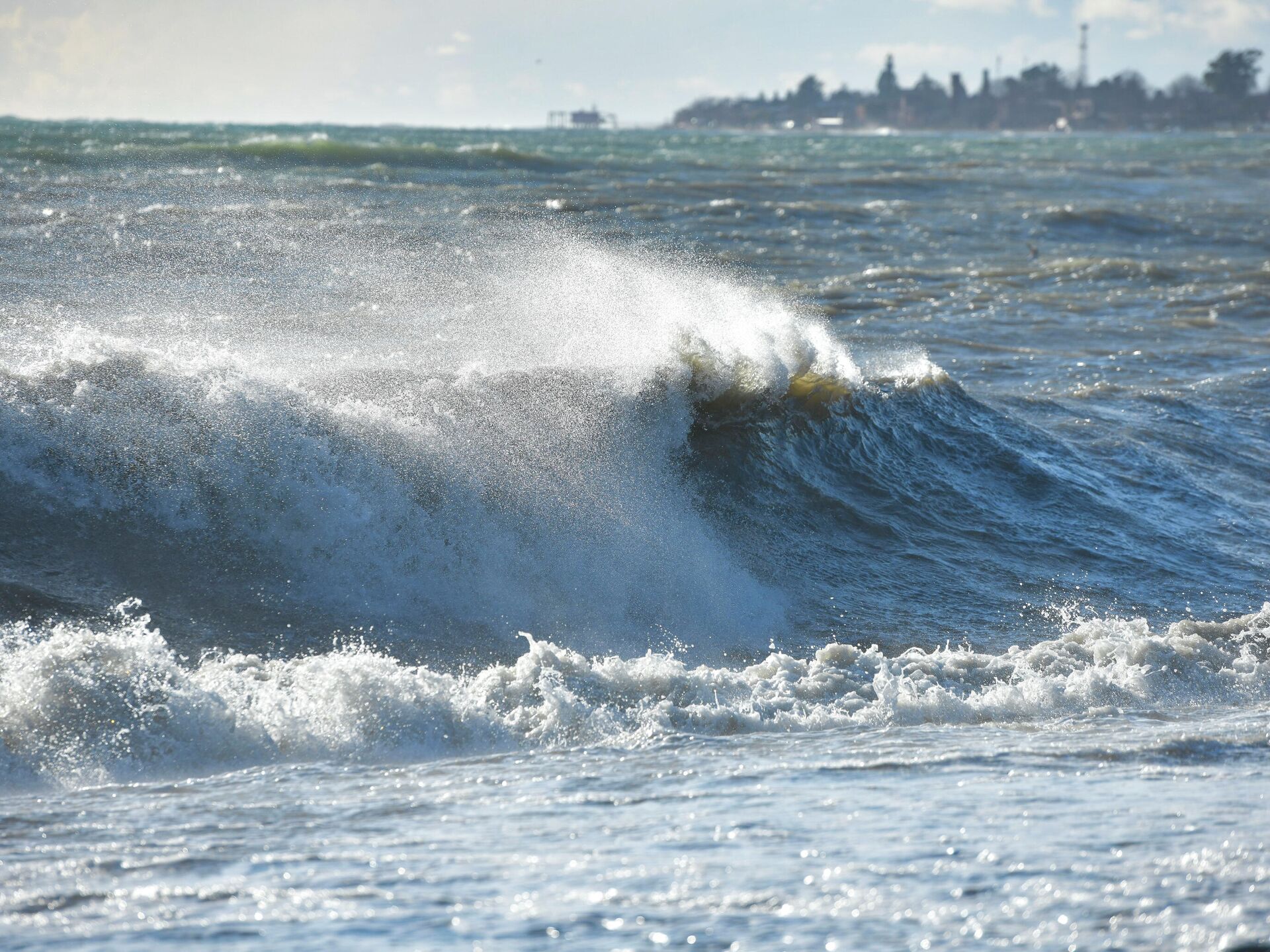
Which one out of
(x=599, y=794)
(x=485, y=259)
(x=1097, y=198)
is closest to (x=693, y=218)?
(x=485, y=259)

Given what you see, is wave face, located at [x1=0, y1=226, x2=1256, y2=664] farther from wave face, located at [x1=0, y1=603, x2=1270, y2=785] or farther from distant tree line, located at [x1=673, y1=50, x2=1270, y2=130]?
distant tree line, located at [x1=673, y1=50, x2=1270, y2=130]

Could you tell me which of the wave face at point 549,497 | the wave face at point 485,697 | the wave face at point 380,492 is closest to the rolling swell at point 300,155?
the wave face at point 549,497

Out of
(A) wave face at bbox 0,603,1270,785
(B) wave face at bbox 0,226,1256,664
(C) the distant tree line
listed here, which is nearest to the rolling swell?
(B) wave face at bbox 0,226,1256,664

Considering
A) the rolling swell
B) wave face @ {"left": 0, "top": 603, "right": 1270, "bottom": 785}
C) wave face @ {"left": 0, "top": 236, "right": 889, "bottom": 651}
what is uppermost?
the rolling swell

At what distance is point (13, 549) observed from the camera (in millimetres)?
6164

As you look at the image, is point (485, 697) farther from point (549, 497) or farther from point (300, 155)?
point (300, 155)

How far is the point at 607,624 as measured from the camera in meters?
6.25

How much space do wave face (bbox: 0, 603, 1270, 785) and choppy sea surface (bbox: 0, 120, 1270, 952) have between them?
2 centimetres

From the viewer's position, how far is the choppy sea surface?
3.31 m

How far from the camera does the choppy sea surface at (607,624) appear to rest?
130 inches

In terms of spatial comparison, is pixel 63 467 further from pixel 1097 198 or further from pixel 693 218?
pixel 1097 198

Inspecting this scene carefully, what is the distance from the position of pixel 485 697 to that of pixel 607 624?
1414mm

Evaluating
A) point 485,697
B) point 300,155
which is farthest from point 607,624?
point 300,155

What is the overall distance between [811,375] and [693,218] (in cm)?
1720
